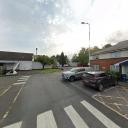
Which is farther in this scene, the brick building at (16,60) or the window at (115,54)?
the brick building at (16,60)

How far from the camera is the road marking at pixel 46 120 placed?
7480 millimetres

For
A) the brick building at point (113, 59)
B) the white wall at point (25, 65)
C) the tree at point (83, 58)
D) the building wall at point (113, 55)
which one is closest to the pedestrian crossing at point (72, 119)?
the brick building at point (113, 59)

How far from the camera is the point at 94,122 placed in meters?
8.01

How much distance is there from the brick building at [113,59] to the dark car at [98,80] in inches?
170

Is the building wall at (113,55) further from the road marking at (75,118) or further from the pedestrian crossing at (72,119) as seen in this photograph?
the road marking at (75,118)

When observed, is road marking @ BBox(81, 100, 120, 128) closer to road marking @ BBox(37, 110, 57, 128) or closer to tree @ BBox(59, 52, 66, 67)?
road marking @ BBox(37, 110, 57, 128)

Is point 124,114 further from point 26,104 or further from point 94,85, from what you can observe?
point 94,85

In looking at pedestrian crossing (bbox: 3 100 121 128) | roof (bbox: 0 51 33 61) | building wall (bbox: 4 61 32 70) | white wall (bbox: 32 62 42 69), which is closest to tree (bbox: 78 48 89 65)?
white wall (bbox: 32 62 42 69)

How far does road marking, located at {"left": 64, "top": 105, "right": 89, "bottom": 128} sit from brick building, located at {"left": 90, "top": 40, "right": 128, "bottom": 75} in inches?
556

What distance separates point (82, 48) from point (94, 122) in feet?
213

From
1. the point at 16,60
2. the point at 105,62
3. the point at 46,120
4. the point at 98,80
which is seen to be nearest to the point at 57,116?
the point at 46,120

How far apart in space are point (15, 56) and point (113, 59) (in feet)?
126

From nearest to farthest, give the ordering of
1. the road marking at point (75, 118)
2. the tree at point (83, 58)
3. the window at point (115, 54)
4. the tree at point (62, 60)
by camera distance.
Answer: the road marking at point (75, 118)
the window at point (115, 54)
the tree at point (83, 58)
the tree at point (62, 60)

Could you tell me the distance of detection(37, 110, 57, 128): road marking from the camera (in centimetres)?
748
